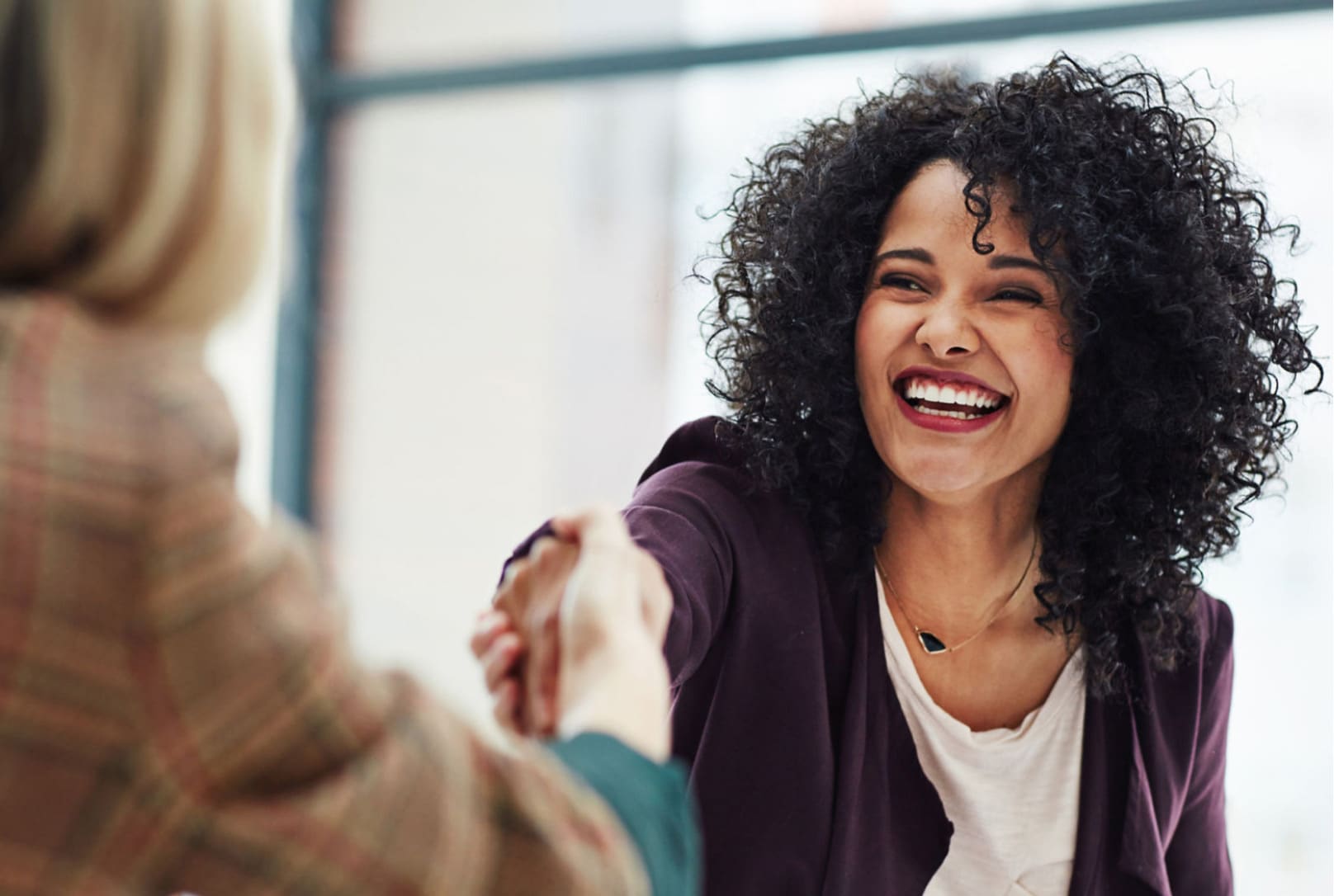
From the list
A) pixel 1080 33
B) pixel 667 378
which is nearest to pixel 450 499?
pixel 667 378

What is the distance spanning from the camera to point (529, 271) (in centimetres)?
376

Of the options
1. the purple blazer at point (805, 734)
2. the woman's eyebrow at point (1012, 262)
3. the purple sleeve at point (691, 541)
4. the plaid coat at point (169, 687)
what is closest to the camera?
the plaid coat at point (169, 687)

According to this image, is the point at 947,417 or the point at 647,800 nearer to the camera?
the point at 647,800

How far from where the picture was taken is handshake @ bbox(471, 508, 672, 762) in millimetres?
956

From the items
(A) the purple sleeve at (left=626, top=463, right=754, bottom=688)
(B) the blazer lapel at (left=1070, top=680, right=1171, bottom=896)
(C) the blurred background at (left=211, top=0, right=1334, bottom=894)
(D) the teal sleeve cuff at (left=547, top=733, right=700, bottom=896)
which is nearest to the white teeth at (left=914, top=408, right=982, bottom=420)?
(A) the purple sleeve at (left=626, top=463, right=754, bottom=688)

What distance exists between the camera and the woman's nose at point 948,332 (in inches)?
61.8

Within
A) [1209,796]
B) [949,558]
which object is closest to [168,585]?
[949,558]

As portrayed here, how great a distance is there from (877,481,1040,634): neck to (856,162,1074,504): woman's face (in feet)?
0.24

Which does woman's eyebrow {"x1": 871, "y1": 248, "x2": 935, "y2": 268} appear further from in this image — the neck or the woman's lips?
the neck

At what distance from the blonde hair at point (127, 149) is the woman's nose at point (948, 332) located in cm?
95

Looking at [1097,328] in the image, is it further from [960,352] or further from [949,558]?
[949,558]

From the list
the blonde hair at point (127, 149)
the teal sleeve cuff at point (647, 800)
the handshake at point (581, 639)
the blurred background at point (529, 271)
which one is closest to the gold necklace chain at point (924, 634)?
the handshake at point (581, 639)

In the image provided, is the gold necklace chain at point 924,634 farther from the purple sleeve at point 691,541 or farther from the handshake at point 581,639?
the handshake at point 581,639

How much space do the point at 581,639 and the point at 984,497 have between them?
0.83m
